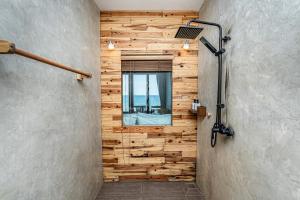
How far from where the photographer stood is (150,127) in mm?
3049

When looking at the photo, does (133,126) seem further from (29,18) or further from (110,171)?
(29,18)

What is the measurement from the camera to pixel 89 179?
2.38m

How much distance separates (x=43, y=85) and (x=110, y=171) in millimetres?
2106

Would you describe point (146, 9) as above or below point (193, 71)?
above

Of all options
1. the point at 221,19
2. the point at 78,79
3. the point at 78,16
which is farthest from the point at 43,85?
the point at 221,19

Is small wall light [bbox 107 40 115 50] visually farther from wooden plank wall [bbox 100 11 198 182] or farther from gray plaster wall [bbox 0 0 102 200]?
gray plaster wall [bbox 0 0 102 200]

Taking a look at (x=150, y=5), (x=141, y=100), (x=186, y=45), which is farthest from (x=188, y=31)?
(x=141, y=100)

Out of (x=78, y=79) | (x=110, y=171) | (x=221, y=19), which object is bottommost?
(x=110, y=171)

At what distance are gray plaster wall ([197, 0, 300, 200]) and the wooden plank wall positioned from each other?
103 cm

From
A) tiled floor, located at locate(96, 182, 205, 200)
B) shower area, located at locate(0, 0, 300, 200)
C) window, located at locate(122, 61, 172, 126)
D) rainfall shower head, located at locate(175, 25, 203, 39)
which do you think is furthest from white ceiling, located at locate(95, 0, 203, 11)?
tiled floor, located at locate(96, 182, 205, 200)

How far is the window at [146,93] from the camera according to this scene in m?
3.03

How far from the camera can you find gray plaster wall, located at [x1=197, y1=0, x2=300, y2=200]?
0.96 m

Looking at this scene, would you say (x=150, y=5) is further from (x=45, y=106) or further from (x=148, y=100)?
(x=45, y=106)

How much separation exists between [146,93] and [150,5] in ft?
4.20
